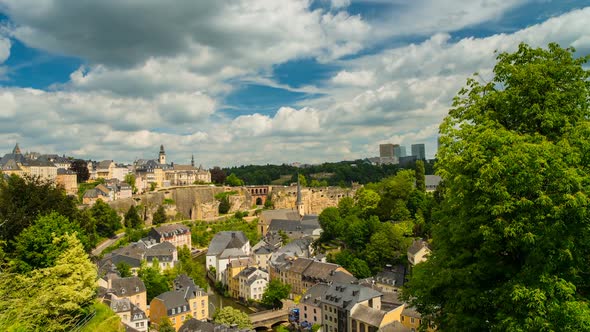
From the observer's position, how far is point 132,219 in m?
63.1

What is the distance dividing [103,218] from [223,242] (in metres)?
16.4

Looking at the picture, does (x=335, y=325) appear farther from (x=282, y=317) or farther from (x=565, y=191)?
(x=565, y=191)

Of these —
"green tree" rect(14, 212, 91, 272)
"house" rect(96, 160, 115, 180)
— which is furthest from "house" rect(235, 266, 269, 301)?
"house" rect(96, 160, 115, 180)

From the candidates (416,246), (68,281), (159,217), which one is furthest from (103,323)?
(159,217)

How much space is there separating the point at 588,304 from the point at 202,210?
73781 millimetres

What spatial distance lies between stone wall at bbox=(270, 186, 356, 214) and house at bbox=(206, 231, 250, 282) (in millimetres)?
28034

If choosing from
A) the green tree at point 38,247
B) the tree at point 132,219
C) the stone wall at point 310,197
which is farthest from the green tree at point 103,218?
the green tree at point 38,247

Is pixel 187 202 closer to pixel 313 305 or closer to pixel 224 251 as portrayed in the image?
pixel 224 251

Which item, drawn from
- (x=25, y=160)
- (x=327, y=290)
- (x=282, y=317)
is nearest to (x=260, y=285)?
(x=282, y=317)

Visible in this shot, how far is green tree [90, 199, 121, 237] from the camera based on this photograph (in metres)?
54.3

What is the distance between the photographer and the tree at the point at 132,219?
62.8 m

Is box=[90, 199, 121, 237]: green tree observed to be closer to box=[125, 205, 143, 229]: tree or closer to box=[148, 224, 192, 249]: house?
box=[125, 205, 143, 229]: tree

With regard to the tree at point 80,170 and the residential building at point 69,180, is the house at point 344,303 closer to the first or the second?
the residential building at point 69,180

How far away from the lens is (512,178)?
760cm
